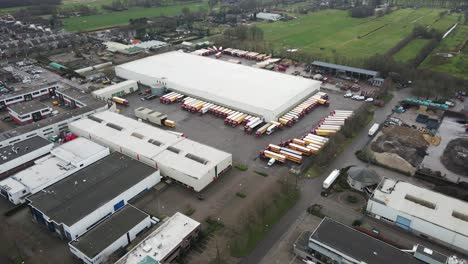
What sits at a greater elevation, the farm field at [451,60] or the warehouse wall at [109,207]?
the farm field at [451,60]

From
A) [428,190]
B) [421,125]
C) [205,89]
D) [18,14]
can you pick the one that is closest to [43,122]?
[205,89]

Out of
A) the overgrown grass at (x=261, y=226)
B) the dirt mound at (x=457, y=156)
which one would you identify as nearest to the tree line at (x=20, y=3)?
the overgrown grass at (x=261, y=226)

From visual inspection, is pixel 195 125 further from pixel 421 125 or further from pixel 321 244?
pixel 421 125

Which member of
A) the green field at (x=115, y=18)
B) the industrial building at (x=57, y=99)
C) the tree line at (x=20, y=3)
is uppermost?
the tree line at (x=20, y=3)

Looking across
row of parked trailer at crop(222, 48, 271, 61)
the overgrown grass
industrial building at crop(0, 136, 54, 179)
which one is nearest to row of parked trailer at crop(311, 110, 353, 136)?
the overgrown grass

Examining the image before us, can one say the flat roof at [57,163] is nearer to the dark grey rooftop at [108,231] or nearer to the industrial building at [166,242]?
the dark grey rooftop at [108,231]
